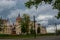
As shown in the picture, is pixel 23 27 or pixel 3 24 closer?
pixel 23 27

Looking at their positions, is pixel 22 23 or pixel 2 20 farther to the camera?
pixel 2 20

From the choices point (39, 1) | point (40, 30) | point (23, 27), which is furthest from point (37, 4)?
point (40, 30)

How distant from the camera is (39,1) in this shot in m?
12.2

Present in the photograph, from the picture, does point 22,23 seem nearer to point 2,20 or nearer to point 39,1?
point 2,20

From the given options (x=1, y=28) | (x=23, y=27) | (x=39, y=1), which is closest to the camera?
(x=39, y=1)

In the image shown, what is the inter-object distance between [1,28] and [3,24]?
2.99m

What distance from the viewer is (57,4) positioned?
12219 millimetres

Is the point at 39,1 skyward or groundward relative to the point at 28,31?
skyward

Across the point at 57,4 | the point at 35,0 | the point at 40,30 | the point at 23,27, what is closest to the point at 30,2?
the point at 35,0

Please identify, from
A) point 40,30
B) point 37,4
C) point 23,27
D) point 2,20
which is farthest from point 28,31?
point 37,4

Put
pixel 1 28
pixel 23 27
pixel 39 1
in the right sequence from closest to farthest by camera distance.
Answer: pixel 39 1 < pixel 23 27 < pixel 1 28

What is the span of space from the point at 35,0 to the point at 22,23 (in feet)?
216

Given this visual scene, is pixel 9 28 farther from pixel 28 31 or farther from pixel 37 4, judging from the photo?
pixel 37 4

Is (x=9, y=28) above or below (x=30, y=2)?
below
